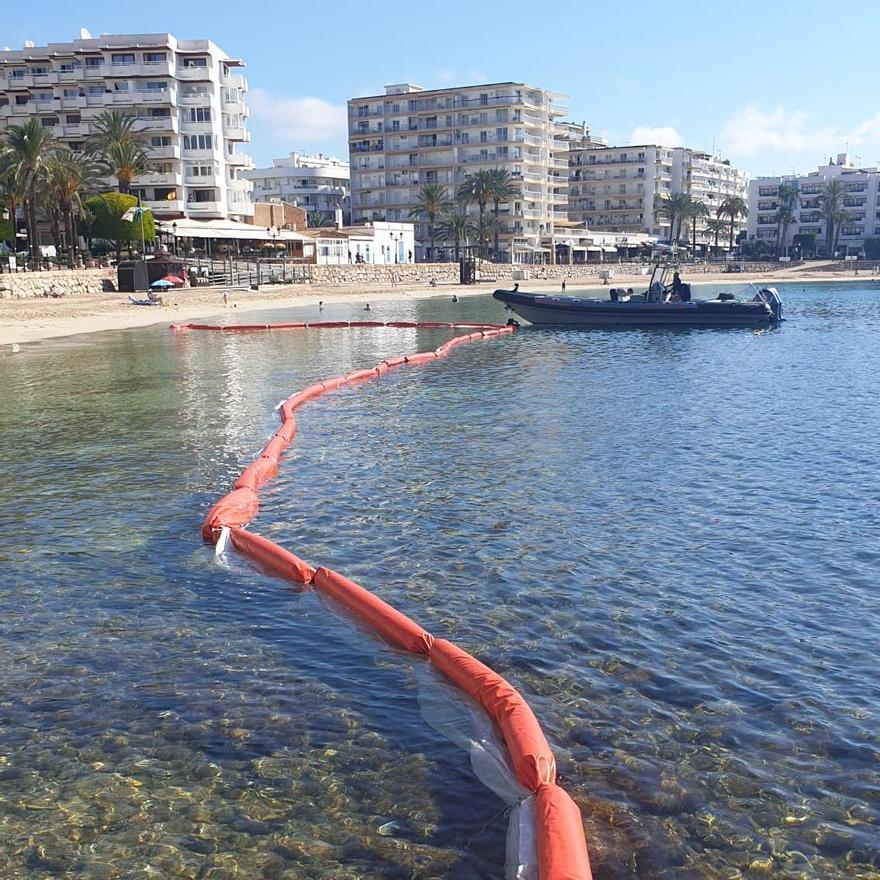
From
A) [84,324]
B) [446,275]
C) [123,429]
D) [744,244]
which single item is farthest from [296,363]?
[744,244]

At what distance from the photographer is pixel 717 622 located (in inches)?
363

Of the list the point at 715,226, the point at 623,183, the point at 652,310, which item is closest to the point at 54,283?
the point at 652,310

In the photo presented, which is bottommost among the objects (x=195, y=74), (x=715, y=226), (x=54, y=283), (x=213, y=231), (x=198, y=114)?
(x=54, y=283)

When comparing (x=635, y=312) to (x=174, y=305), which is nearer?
(x=635, y=312)

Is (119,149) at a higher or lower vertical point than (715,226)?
higher

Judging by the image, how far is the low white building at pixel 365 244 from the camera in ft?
279

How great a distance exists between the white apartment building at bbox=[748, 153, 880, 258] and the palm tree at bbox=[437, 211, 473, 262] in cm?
6208

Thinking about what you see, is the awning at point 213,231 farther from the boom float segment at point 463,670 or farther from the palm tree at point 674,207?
the palm tree at point 674,207

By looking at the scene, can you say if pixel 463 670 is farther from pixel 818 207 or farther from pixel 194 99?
pixel 818 207

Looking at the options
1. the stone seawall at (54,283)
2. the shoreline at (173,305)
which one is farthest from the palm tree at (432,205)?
the stone seawall at (54,283)

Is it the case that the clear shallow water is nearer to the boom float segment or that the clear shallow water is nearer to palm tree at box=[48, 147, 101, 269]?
the boom float segment

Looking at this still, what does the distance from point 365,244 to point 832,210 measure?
290 ft

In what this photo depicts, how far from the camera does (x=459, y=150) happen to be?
396 ft

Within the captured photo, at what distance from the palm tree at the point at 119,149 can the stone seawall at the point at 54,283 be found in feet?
64.3
